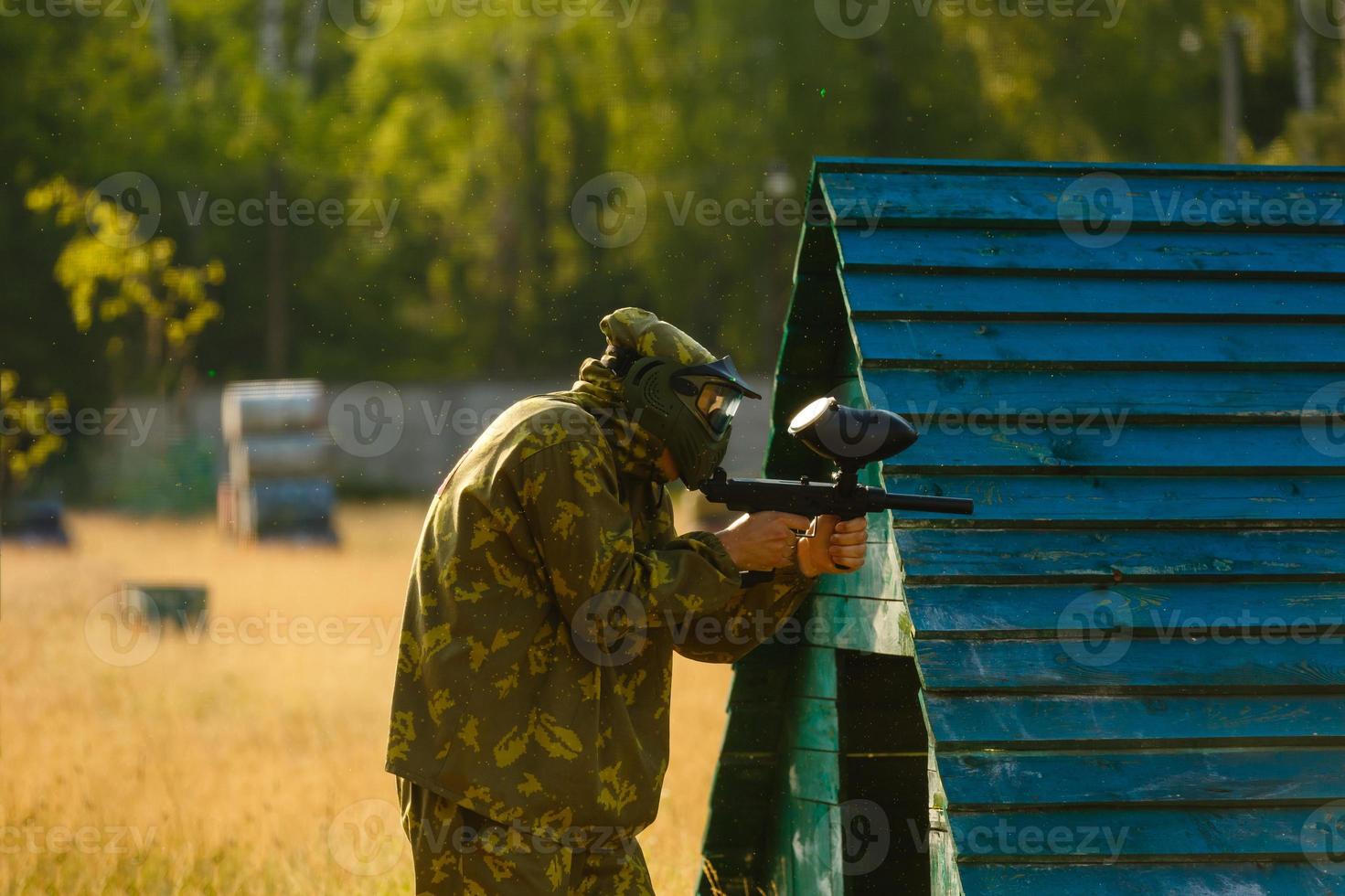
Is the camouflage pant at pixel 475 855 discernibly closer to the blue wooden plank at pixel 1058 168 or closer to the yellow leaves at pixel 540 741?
the yellow leaves at pixel 540 741

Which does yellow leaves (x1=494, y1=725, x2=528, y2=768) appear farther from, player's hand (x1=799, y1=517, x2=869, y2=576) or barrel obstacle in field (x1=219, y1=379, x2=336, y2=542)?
barrel obstacle in field (x1=219, y1=379, x2=336, y2=542)

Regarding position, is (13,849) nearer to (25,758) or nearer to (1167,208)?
(25,758)

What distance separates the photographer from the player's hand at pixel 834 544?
137 inches

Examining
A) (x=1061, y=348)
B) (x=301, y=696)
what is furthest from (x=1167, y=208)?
(x=301, y=696)

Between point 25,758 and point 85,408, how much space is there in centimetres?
2087

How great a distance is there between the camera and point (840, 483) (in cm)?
349

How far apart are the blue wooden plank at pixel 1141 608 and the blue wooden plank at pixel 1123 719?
0.55 ft

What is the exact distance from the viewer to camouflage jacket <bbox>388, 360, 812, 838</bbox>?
10.7 ft

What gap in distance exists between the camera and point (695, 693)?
999 cm

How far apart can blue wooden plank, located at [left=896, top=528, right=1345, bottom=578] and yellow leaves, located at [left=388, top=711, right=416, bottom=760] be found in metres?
1.21

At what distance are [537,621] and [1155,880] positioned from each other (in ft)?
4.85

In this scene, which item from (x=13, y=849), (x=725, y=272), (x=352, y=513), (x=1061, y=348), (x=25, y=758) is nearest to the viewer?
(x=1061, y=348)

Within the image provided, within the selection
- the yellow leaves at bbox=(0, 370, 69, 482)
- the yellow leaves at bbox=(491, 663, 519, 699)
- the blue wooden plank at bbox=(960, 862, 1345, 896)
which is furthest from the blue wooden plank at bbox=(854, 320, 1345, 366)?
the yellow leaves at bbox=(0, 370, 69, 482)

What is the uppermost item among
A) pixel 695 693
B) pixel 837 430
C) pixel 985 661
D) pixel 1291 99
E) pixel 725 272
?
pixel 1291 99
